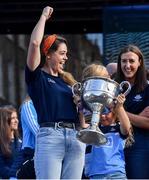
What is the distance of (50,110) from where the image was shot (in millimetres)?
5277

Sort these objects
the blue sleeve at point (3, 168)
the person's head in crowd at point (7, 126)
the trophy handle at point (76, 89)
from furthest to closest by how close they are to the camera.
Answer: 1. the person's head in crowd at point (7, 126)
2. the blue sleeve at point (3, 168)
3. the trophy handle at point (76, 89)

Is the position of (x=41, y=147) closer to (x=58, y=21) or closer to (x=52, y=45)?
(x=52, y=45)

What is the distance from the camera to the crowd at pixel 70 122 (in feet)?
17.2

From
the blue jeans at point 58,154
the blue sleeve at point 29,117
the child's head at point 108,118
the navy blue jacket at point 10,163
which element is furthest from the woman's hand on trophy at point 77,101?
the navy blue jacket at point 10,163

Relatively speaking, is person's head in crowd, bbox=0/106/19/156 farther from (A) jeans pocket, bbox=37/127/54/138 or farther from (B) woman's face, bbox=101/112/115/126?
(A) jeans pocket, bbox=37/127/54/138

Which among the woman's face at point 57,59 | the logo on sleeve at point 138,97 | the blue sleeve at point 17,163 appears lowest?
the blue sleeve at point 17,163

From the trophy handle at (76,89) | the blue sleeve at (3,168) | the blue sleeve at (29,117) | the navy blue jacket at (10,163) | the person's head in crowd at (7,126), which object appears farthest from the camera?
the person's head in crowd at (7,126)

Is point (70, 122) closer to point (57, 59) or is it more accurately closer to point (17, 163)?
point (57, 59)

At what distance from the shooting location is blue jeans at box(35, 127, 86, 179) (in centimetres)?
520

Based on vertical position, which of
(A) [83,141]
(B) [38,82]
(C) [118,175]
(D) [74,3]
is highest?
(D) [74,3]

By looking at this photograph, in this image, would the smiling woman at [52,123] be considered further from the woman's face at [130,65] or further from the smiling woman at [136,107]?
the woman's face at [130,65]

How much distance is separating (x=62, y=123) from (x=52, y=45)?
0.65m

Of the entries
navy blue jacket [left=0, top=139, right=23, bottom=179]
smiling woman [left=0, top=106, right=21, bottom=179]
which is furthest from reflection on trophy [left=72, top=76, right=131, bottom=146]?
smiling woman [left=0, top=106, right=21, bottom=179]

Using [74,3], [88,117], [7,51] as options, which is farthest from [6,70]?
[88,117]
